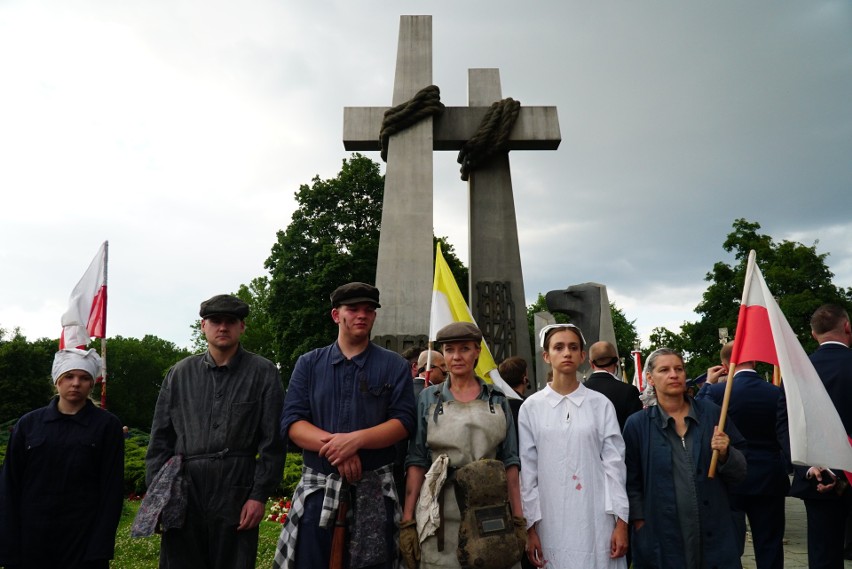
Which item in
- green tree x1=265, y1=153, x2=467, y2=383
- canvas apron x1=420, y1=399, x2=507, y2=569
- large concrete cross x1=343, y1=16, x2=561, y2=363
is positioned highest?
green tree x1=265, y1=153, x2=467, y2=383

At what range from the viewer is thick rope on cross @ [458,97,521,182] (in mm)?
10391

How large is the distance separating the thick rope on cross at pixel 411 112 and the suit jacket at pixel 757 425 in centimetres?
644

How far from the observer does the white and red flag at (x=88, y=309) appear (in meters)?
6.34

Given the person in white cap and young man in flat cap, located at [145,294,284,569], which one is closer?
young man in flat cap, located at [145,294,284,569]

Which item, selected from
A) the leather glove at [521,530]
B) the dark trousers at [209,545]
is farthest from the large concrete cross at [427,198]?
the leather glove at [521,530]

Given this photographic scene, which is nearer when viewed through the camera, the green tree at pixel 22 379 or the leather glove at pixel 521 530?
the leather glove at pixel 521 530

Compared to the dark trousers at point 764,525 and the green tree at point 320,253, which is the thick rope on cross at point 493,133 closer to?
the dark trousers at point 764,525

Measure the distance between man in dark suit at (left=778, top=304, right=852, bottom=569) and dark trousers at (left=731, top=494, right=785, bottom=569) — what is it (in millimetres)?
655

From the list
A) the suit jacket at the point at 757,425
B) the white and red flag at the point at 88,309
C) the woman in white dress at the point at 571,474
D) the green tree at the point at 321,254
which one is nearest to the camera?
the woman in white dress at the point at 571,474

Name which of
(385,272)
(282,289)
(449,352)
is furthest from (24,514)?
(282,289)

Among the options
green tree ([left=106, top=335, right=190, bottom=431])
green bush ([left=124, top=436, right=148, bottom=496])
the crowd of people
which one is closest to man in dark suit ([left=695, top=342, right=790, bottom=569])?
the crowd of people

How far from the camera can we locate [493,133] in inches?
410

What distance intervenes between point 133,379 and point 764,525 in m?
53.1

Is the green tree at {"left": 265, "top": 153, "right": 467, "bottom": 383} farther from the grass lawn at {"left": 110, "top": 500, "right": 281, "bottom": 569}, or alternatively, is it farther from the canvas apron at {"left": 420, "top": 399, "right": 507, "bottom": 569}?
the canvas apron at {"left": 420, "top": 399, "right": 507, "bottom": 569}
